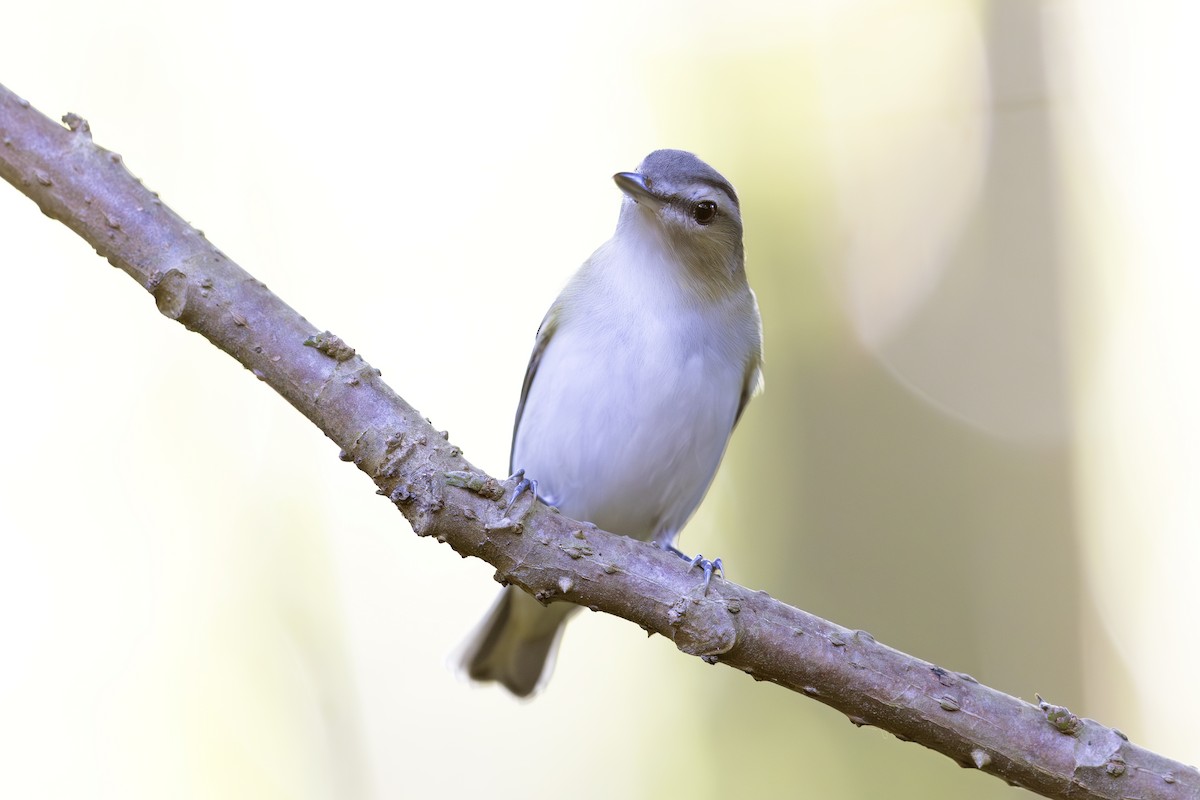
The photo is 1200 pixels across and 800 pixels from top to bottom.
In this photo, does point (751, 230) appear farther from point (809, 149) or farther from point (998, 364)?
point (998, 364)

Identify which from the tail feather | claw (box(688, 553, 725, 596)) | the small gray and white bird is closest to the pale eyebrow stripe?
the small gray and white bird

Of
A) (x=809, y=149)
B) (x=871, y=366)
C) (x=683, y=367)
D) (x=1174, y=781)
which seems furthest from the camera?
(x=809, y=149)

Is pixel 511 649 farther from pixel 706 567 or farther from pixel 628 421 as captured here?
pixel 706 567

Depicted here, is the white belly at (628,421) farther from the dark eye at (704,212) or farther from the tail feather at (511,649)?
the tail feather at (511,649)

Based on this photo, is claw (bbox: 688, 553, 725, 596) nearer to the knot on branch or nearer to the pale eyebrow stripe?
the knot on branch

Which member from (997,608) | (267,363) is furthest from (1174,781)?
(267,363)

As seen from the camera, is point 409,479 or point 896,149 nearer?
point 409,479

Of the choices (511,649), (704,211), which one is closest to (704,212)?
(704,211)
